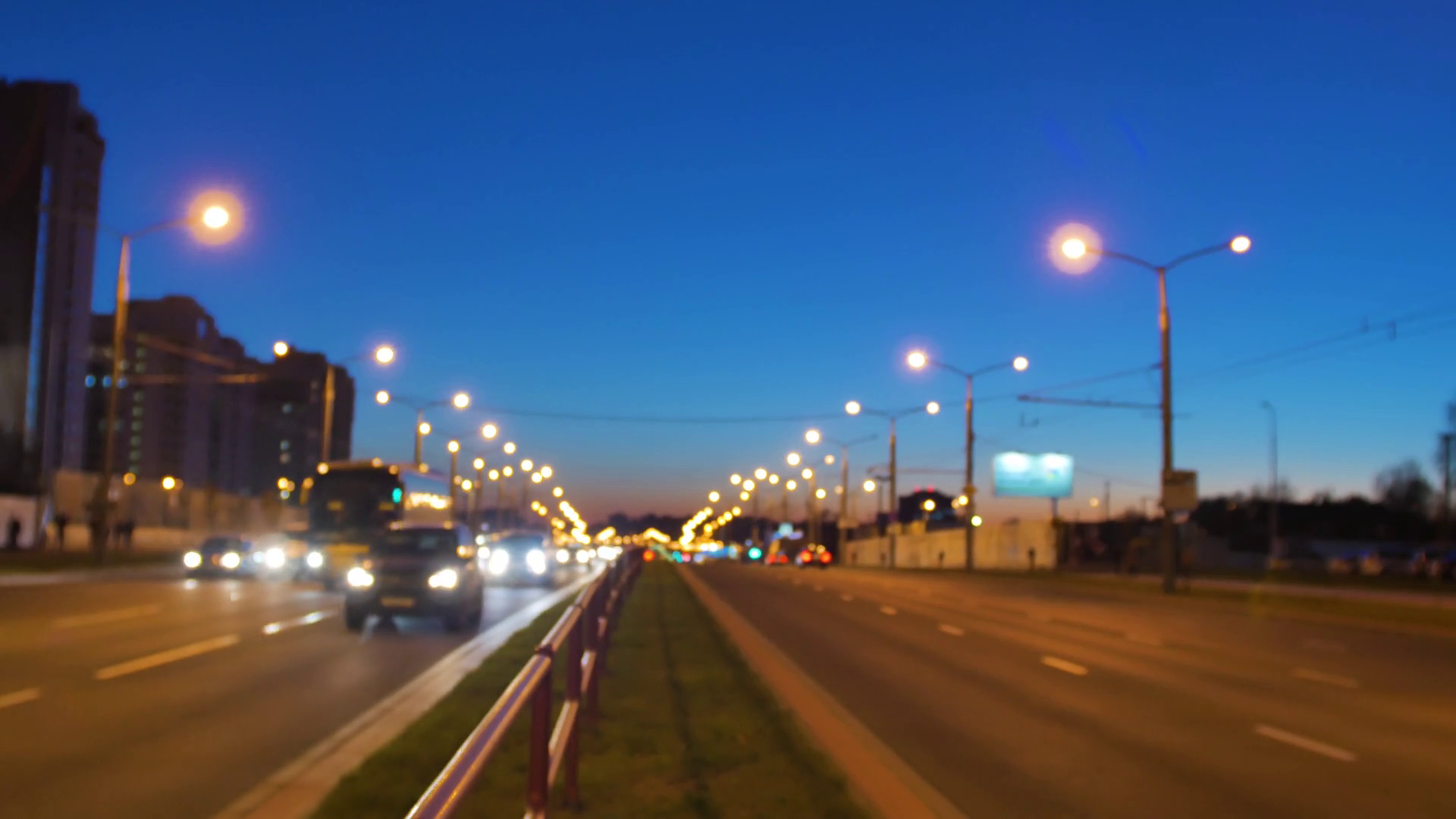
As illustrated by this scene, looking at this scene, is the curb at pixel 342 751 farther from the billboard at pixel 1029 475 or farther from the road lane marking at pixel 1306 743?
the billboard at pixel 1029 475

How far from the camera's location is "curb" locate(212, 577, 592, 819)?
8695 millimetres

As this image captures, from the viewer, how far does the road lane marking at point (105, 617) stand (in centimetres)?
2298

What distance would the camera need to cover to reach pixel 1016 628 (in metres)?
27.6

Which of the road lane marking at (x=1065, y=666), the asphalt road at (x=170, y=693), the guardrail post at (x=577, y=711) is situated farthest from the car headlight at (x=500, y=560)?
the guardrail post at (x=577, y=711)

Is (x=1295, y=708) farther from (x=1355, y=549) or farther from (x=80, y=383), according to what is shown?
(x=1355, y=549)

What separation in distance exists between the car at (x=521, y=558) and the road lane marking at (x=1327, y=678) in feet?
108

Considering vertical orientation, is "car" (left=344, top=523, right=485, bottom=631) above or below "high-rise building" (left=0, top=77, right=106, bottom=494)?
below

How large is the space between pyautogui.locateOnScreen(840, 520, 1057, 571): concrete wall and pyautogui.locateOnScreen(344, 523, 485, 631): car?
50.7 m

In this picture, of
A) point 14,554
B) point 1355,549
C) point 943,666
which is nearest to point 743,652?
point 943,666

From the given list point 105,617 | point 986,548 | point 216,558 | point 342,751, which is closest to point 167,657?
point 105,617

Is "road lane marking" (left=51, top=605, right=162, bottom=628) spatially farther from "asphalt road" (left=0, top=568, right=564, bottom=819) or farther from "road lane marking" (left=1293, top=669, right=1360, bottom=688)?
"road lane marking" (left=1293, top=669, right=1360, bottom=688)

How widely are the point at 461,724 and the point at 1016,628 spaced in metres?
18.0

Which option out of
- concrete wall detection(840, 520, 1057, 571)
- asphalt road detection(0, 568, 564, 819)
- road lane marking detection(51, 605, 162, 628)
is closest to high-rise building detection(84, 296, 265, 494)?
concrete wall detection(840, 520, 1057, 571)

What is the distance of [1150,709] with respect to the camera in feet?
47.6
